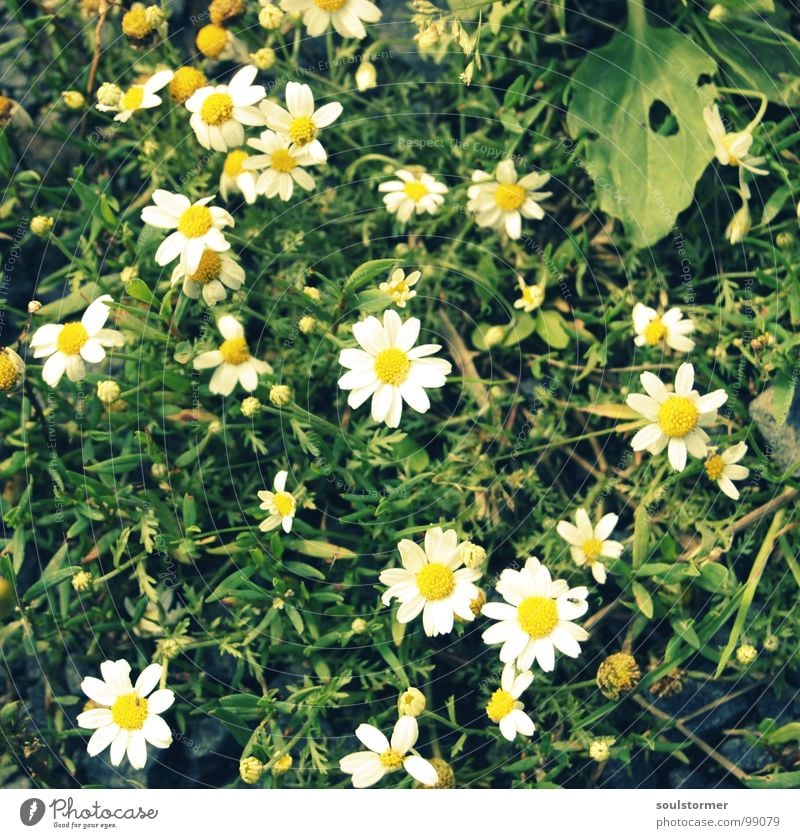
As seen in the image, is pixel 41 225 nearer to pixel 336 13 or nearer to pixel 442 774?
pixel 336 13

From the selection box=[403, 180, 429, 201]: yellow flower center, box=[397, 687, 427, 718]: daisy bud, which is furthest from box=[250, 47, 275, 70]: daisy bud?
box=[397, 687, 427, 718]: daisy bud

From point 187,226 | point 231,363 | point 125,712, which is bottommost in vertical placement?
point 125,712

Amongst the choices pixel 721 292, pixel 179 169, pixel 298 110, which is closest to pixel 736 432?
pixel 721 292

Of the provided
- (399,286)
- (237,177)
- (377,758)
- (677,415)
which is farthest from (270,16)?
(377,758)

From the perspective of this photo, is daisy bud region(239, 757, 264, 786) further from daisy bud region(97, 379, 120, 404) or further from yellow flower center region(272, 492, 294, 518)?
daisy bud region(97, 379, 120, 404)

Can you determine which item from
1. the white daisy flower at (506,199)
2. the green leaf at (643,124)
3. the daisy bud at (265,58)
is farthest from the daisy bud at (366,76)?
the green leaf at (643,124)
